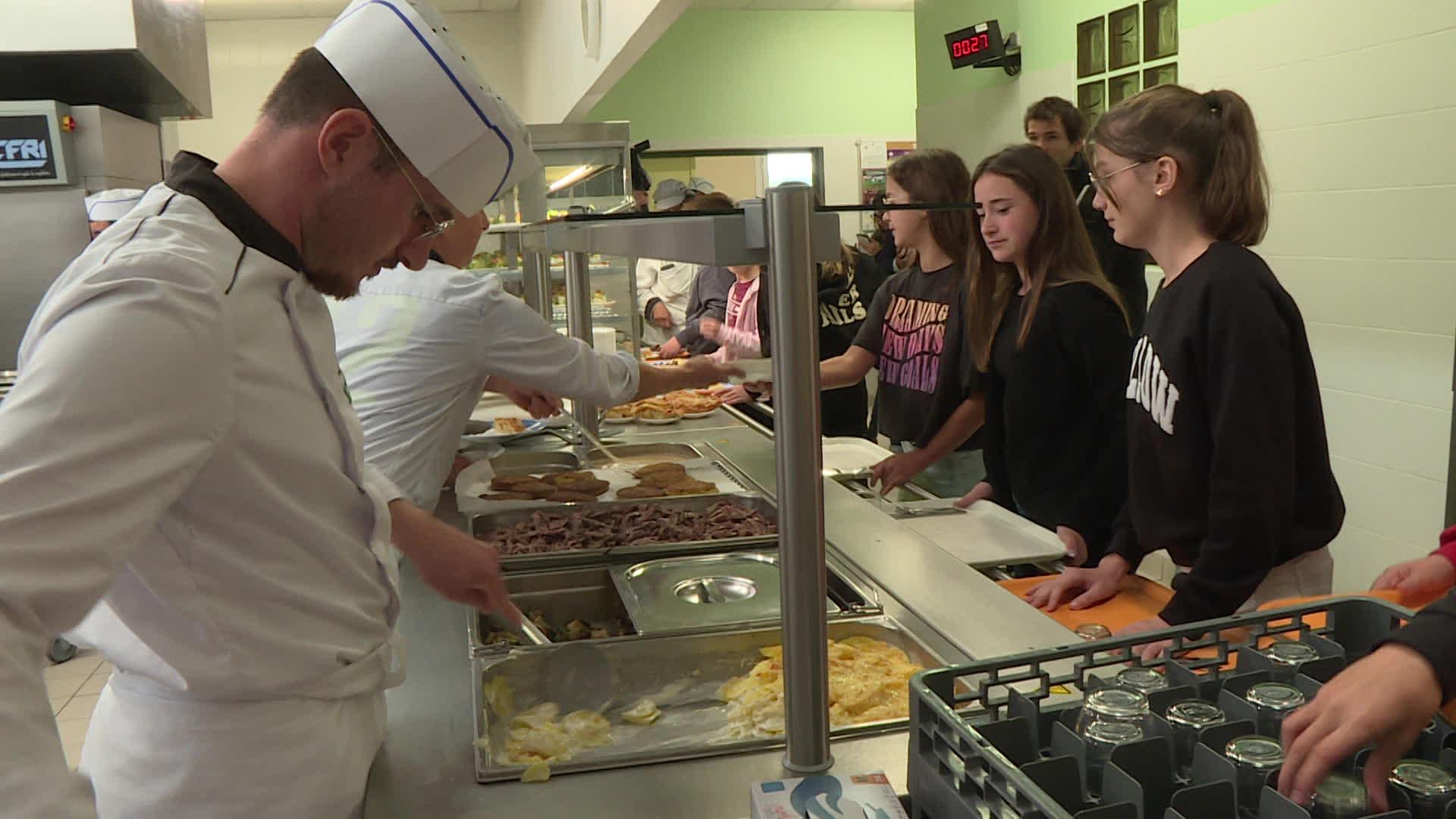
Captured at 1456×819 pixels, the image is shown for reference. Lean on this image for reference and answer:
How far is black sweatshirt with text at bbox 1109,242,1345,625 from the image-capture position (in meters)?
1.68

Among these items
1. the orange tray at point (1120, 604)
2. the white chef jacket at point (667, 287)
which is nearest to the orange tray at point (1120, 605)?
the orange tray at point (1120, 604)

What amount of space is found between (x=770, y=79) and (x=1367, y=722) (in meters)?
9.98

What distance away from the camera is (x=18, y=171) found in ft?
13.9

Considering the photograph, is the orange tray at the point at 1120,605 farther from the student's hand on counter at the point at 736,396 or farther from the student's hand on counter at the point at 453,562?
the student's hand on counter at the point at 736,396

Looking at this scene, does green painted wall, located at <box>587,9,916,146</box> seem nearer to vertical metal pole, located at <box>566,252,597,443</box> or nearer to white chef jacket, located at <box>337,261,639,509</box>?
vertical metal pole, located at <box>566,252,597,443</box>

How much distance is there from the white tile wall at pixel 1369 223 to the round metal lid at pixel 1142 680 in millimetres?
2956

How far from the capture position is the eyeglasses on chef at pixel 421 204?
1.13m

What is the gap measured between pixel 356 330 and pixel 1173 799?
6.57 feet

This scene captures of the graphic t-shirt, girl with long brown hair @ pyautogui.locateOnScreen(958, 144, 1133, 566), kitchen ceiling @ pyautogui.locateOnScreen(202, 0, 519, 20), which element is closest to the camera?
girl with long brown hair @ pyautogui.locateOnScreen(958, 144, 1133, 566)

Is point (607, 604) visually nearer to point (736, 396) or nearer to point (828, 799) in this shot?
point (828, 799)

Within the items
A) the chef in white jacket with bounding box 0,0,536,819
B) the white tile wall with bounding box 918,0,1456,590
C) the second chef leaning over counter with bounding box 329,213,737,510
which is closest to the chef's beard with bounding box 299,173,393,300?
the chef in white jacket with bounding box 0,0,536,819

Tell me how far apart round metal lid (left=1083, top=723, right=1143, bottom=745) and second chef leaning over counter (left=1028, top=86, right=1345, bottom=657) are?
2.62 feet

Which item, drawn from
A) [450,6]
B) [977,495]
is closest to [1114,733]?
[977,495]

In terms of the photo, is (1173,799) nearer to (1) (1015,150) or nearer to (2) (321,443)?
(2) (321,443)
